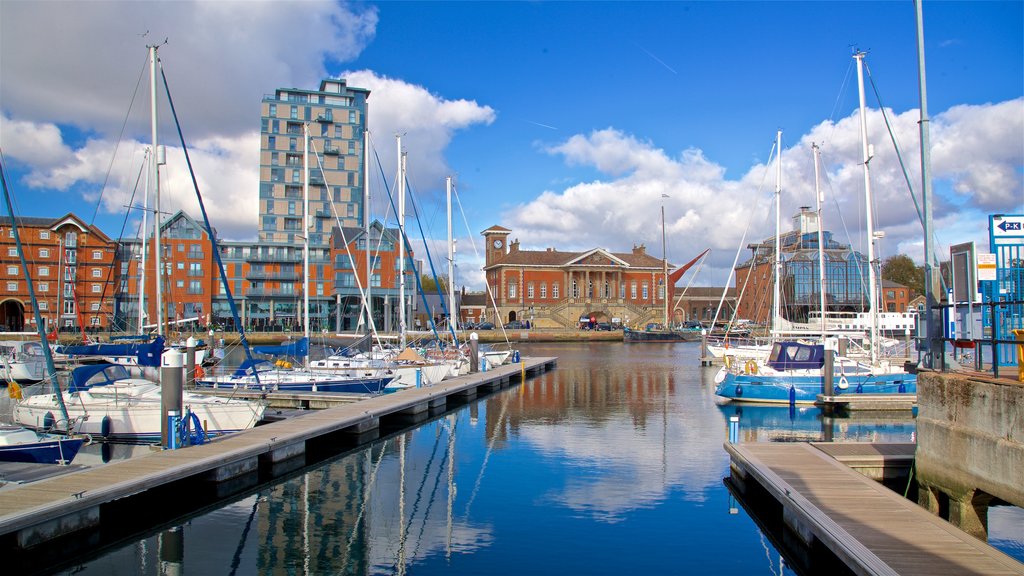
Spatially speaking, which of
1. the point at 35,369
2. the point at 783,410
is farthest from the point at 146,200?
the point at 783,410

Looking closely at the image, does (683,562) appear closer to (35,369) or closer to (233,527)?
(233,527)

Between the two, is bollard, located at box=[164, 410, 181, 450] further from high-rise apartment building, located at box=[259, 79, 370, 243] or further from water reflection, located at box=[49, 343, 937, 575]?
high-rise apartment building, located at box=[259, 79, 370, 243]

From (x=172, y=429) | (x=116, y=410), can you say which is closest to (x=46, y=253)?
(x=116, y=410)

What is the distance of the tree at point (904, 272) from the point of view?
132250mm

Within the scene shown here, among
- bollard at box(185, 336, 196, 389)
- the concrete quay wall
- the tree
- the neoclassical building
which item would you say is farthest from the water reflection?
the tree

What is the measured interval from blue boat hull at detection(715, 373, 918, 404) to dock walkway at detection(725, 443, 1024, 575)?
1384 centimetres

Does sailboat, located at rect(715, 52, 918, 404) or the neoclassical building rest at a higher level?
the neoclassical building

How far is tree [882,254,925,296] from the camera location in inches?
5207

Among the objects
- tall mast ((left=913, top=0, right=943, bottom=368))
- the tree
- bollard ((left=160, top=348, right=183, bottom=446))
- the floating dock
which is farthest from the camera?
the tree

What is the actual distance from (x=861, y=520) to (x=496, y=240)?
107 metres

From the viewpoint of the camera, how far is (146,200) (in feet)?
157

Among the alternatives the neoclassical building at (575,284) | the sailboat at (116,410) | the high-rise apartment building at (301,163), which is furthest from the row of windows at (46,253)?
the sailboat at (116,410)

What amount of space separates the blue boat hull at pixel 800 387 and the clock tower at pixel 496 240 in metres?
85.8

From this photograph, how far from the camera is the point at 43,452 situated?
17547 mm
